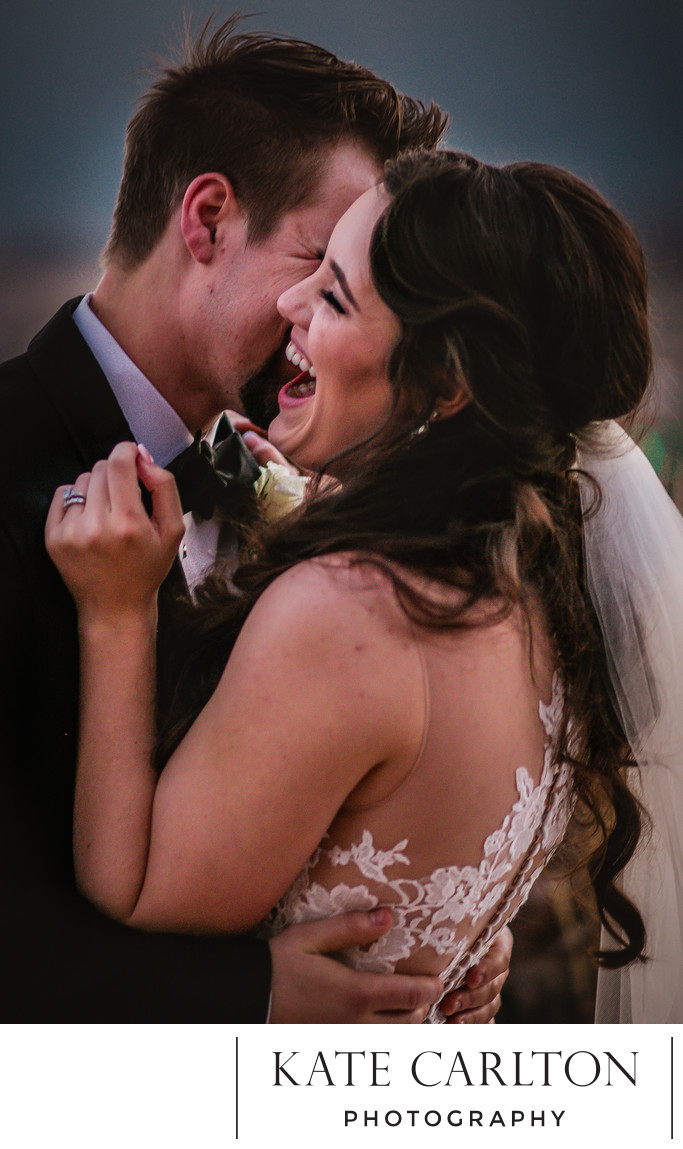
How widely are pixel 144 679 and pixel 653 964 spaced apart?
100cm

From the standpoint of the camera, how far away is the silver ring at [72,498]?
137 centimetres

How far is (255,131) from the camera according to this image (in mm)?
1828

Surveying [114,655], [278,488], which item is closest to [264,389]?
[278,488]

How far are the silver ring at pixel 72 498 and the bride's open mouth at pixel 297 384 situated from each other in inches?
18.1

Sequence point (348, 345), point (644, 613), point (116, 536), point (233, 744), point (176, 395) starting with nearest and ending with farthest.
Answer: point (233, 744)
point (116, 536)
point (348, 345)
point (644, 613)
point (176, 395)

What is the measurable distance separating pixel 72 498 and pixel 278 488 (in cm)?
67

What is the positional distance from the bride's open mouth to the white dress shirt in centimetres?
20

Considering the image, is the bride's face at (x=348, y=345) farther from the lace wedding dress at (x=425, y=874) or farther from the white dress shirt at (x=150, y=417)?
the lace wedding dress at (x=425, y=874)

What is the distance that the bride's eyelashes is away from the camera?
149cm

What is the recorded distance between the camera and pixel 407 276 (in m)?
1.39

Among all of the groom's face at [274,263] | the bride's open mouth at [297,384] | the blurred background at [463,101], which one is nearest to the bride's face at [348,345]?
the bride's open mouth at [297,384]
